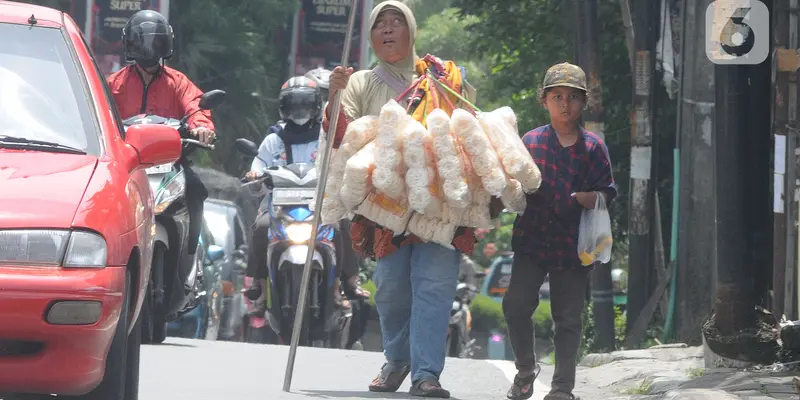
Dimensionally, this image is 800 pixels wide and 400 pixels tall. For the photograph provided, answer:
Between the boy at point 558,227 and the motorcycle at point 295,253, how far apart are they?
156 inches

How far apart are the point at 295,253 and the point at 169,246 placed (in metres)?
1.76

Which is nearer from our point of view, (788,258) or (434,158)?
(434,158)

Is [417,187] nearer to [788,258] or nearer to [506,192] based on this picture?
[506,192]

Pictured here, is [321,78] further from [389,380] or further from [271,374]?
[389,380]

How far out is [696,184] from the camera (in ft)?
44.6

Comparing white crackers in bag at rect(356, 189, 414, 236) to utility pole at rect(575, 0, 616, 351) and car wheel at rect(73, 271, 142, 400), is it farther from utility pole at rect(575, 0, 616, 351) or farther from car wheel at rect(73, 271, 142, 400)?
utility pole at rect(575, 0, 616, 351)

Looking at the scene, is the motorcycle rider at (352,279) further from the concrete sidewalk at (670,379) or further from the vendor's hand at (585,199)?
the vendor's hand at (585,199)

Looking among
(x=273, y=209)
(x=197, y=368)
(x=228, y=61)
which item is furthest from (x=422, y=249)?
(x=228, y=61)

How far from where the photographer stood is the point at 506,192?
27.4 ft

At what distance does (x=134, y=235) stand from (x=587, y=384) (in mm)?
4677

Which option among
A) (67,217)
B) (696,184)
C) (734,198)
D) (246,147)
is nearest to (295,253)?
(246,147)

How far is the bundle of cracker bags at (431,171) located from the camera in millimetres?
8281

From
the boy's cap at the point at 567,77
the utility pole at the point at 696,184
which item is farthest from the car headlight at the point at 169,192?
the utility pole at the point at 696,184

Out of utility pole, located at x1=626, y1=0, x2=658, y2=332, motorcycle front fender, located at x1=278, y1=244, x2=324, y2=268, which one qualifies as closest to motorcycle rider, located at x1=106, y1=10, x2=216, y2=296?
motorcycle front fender, located at x1=278, y1=244, x2=324, y2=268
